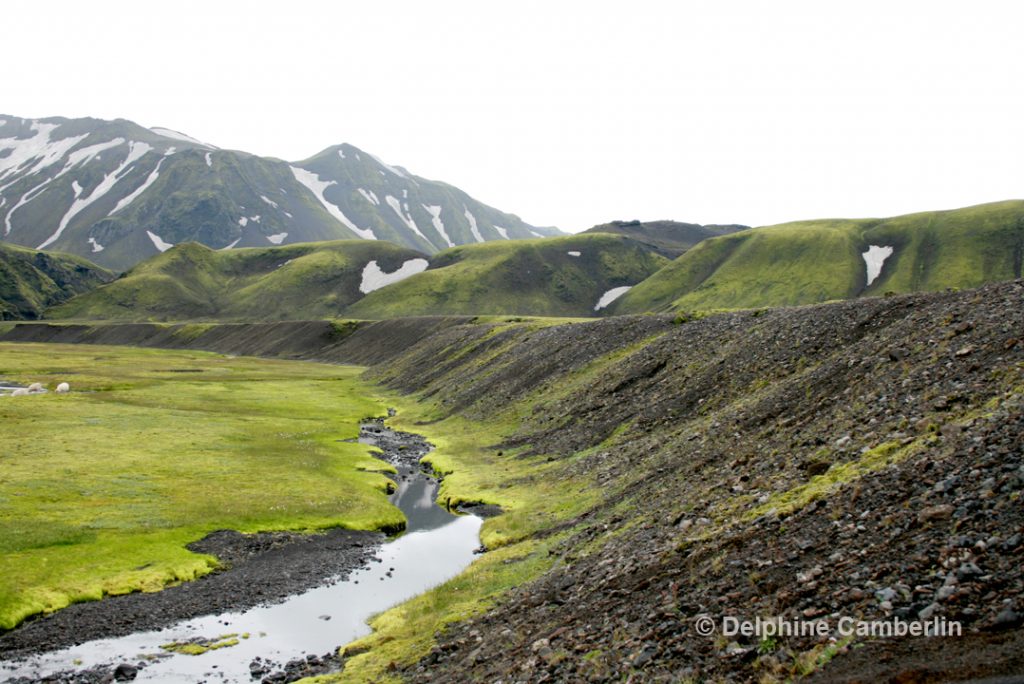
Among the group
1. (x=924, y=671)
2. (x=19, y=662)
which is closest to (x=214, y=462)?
(x=19, y=662)

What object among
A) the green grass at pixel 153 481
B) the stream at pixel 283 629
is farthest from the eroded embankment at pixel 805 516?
the green grass at pixel 153 481

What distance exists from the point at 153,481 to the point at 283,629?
29006mm

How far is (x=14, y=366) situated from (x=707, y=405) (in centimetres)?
16234

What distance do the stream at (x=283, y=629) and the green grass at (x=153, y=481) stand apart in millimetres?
5014

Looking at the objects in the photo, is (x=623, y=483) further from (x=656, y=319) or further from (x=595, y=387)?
(x=656, y=319)

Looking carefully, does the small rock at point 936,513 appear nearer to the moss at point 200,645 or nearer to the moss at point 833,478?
the moss at point 833,478

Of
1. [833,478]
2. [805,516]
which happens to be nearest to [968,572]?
[805,516]

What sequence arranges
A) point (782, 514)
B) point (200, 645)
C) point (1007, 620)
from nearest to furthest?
point (1007, 620)
point (782, 514)
point (200, 645)

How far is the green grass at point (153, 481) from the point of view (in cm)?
3594

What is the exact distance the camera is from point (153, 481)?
52812mm

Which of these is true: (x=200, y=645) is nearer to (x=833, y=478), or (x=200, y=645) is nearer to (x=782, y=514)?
(x=782, y=514)

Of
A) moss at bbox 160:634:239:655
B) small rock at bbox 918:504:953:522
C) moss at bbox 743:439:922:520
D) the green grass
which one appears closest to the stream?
moss at bbox 160:634:239:655

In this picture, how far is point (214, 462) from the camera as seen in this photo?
199ft

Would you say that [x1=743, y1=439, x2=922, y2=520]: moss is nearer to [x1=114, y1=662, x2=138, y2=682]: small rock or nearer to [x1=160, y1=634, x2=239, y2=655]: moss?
[x1=160, y1=634, x2=239, y2=655]: moss
